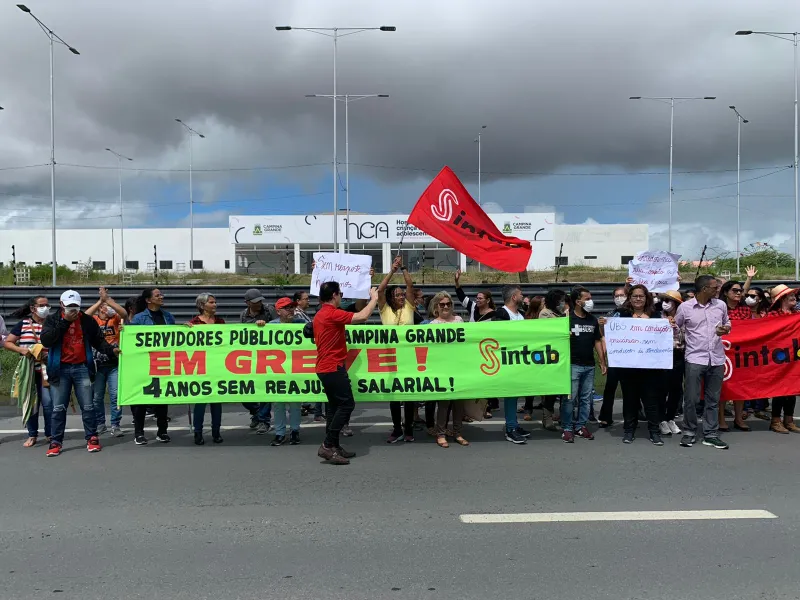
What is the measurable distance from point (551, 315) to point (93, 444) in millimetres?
5739

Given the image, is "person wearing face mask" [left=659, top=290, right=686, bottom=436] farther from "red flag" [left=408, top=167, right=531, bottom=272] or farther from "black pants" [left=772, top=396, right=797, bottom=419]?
"red flag" [left=408, top=167, right=531, bottom=272]

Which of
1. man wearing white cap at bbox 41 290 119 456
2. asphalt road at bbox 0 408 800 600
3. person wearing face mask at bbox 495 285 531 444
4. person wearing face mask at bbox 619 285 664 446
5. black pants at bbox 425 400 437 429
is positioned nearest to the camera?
asphalt road at bbox 0 408 800 600

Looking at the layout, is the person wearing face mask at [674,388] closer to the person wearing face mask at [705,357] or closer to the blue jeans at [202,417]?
the person wearing face mask at [705,357]

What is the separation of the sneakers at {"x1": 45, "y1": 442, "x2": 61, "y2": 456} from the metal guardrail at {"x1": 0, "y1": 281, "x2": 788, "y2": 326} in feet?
31.5

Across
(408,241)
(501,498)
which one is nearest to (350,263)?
(501,498)

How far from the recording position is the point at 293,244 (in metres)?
50.9

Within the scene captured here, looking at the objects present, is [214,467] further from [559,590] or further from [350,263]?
[559,590]

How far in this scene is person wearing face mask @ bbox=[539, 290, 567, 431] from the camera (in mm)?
8062

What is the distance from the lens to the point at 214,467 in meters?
6.41

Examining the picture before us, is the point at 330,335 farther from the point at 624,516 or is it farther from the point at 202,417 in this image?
the point at 624,516

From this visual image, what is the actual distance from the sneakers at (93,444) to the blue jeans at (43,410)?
0.50 meters

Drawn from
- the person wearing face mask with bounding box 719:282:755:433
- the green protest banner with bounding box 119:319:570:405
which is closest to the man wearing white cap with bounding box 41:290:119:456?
the green protest banner with bounding box 119:319:570:405

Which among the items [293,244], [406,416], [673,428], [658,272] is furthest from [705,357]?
[293,244]

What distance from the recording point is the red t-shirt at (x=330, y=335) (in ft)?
21.0
